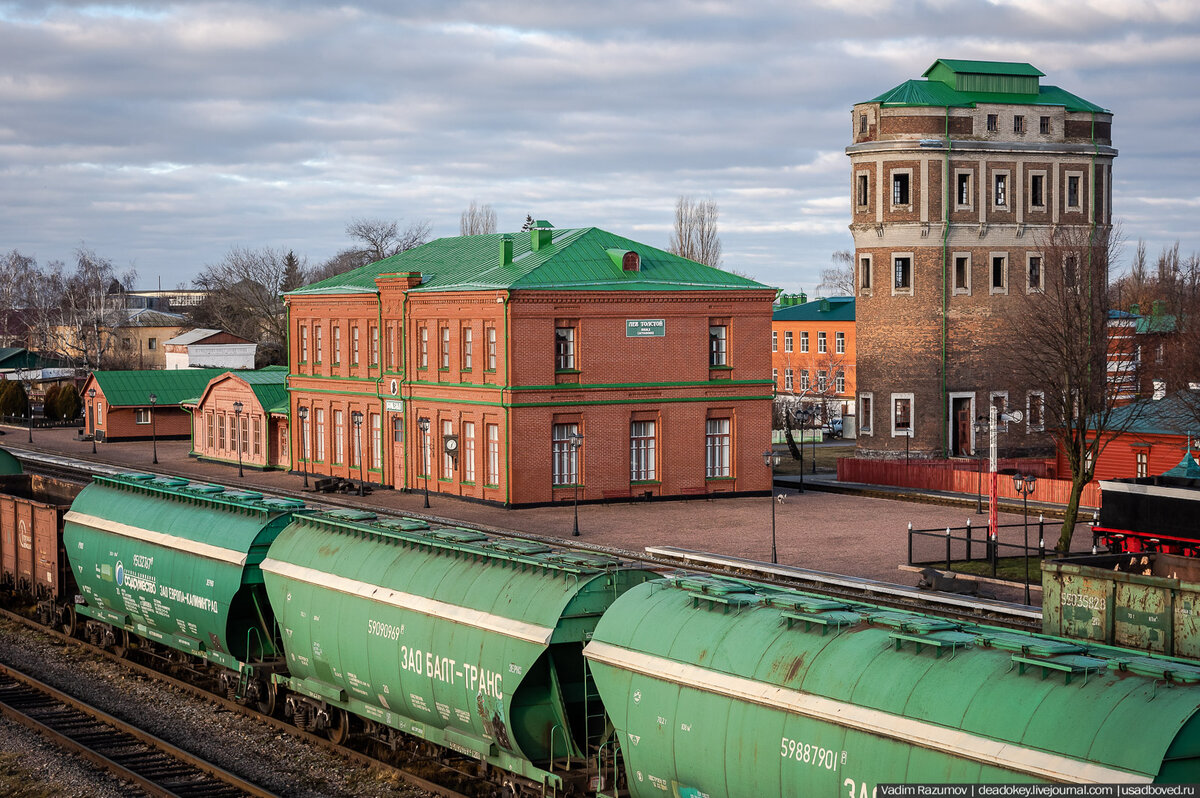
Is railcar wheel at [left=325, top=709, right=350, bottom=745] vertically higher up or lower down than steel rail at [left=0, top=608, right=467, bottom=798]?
higher up

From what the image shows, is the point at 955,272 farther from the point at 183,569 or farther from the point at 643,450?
the point at 183,569

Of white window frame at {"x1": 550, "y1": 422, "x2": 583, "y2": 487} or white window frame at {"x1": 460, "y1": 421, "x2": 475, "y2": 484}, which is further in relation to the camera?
white window frame at {"x1": 460, "y1": 421, "x2": 475, "y2": 484}

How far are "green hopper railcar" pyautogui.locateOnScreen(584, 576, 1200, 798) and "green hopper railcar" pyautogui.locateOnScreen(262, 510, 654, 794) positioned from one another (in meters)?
0.96

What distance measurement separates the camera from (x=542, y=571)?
56.1 feet

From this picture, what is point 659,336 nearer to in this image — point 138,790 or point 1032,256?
point 1032,256

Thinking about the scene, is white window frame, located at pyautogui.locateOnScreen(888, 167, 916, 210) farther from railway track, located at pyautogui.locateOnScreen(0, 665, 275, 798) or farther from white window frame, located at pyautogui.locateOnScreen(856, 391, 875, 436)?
railway track, located at pyautogui.locateOnScreen(0, 665, 275, 798)

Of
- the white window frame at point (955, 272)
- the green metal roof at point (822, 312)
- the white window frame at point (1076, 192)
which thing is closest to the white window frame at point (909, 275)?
the white window frame at point (955, 272)

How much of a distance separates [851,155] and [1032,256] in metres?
10.6

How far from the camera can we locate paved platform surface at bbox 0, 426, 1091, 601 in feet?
127

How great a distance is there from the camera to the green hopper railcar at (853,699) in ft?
34.3

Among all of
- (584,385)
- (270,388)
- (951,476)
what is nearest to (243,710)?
(584,385)

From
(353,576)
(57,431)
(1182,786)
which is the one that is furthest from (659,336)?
(57,431)

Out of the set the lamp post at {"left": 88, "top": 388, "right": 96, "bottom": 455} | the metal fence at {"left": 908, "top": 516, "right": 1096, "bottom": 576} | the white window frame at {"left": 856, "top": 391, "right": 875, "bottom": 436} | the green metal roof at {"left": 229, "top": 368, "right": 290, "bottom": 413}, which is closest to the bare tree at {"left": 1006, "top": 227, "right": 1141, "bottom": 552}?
the metal fence at {"left": 908, "top": 516, "right": 1096, "bottom": 576}

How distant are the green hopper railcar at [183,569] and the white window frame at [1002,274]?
45601 millimetres
